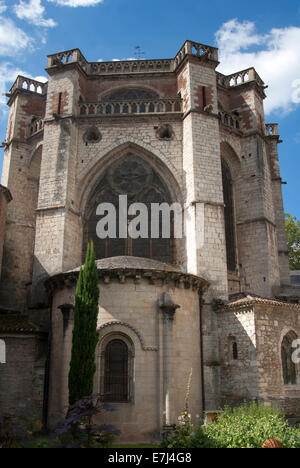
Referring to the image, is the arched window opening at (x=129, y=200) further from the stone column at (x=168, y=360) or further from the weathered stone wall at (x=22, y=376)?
the weathered stone wall at (x=22, y=376)

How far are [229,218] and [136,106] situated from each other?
659 centimetres

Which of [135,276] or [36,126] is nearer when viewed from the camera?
[135,276]

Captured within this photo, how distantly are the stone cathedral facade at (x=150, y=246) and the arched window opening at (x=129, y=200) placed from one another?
0.06 metres

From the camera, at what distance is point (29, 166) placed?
21.3m

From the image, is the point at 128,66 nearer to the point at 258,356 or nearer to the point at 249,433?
the point at 258,356

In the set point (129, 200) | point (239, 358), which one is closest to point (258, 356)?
point (239, 358)

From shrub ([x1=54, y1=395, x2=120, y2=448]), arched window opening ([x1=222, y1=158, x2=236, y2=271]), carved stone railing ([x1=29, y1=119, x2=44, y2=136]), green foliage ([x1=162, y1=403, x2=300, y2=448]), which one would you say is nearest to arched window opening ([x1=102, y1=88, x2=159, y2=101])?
carved stone railing ([x1=29, y1=119, x2=44, y2=136])

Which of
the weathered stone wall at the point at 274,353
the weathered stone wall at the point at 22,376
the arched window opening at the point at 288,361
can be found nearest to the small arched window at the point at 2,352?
the weathered stone wall at the point at 22,376

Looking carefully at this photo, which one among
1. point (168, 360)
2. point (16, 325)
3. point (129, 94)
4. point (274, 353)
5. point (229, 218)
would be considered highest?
point (129, 94)

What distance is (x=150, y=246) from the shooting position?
1864 centimetres

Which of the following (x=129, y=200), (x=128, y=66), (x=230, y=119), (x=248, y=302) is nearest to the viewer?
(x=248, y=302)

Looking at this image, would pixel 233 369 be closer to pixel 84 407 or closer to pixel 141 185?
pixel 84 407

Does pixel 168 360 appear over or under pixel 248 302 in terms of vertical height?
under

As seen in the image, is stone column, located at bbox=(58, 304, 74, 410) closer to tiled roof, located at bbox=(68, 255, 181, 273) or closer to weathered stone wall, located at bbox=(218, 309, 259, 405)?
tiled roof, located at bbox=(68, 255, 181, 273)
